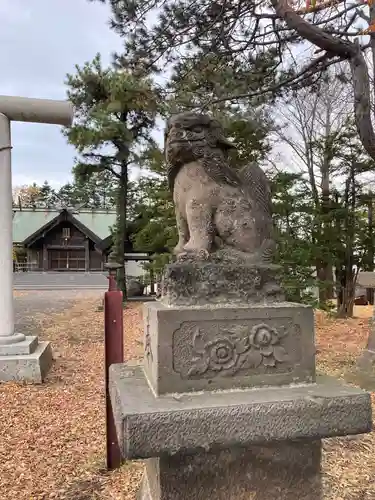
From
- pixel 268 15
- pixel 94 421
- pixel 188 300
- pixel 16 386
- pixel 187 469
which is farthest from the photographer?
pixel 268 15

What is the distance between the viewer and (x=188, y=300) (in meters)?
1.93

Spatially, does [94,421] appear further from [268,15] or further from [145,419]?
[268,15]

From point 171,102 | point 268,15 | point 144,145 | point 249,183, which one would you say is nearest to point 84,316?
point 144,145

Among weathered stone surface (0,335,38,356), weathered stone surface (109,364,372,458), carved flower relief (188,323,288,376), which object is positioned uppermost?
carved flower relief (188,323,288,376)

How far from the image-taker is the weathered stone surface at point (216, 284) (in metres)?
1.94

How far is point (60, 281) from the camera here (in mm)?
24203

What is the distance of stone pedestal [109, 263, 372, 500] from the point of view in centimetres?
165

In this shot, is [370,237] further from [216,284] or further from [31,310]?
[31,310]

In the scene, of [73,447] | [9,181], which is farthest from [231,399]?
[9,181]

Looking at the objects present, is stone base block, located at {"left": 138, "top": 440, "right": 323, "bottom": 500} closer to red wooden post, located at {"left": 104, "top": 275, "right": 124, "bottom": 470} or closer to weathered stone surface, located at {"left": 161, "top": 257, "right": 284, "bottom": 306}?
weathered stone surface, located at {"left": 161, "top": 257, "right": 284, "bottom": 306}

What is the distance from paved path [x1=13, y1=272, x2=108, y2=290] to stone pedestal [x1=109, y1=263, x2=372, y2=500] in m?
20.0

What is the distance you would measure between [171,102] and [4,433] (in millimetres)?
4008

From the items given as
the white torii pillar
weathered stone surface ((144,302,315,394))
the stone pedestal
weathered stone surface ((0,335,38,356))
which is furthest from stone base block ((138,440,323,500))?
the white torii pillar

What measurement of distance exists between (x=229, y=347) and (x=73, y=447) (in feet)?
6.65
